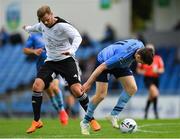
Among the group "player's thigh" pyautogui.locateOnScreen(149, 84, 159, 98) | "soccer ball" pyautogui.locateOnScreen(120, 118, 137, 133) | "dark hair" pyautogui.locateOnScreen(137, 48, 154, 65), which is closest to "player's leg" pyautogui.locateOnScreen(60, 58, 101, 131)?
"soccer ball" pyautogui.locateOnScreen(120, 118, 137, 133)

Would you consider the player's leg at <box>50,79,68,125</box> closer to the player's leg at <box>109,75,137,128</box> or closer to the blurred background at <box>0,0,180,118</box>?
the player's leg at <box>109,75,137,128</box>

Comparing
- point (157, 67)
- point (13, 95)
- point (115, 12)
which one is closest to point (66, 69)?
point (157, 67)

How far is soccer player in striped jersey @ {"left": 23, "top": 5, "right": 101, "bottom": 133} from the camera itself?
1551 cm

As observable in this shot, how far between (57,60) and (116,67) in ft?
4.62

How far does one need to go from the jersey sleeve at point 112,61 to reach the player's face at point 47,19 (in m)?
1.49

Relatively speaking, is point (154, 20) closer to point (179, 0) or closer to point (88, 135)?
point (179, 0)

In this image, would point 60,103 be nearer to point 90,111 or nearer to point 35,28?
point 35,28

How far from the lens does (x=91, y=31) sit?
36344 millimetres

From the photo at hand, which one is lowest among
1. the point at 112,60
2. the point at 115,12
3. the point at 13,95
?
the point at 13,95

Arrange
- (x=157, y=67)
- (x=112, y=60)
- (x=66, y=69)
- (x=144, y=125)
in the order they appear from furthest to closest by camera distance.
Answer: (x=157, y=67) → (x=144, y=125) → (x=66, y=69) → (x=112, y=60)

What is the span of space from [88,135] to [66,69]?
1.55 metres

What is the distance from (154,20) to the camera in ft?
120

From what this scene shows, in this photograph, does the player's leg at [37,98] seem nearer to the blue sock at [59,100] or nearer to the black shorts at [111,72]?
the black shorts at [111,72]

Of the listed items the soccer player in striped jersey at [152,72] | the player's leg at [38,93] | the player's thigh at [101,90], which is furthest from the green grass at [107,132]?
the soccer player in striped jersey at [152,72]
